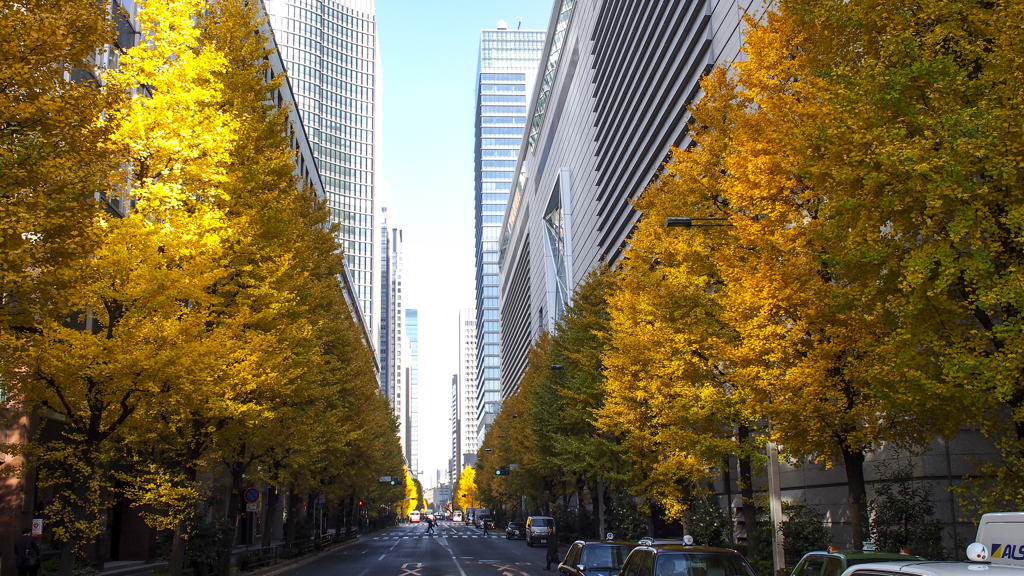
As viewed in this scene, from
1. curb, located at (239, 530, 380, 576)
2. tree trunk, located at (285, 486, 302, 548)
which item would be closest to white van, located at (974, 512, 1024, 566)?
curb, located at (239, 530, 380, 576)

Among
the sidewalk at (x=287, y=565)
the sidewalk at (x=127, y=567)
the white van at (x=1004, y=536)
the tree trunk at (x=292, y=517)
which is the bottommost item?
the sidewalk at (x=287, y=565)

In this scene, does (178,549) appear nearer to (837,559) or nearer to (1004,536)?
(837,559)

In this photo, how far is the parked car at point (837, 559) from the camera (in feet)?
30.2

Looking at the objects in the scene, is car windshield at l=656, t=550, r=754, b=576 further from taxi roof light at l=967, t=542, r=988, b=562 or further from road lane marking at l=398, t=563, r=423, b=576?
road lane marking at l=398, t=563, r=423, b=576

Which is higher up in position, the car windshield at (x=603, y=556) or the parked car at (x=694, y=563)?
the parked car at (x=694, y=563)

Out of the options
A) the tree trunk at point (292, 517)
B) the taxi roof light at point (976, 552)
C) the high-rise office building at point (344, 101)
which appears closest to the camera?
the taxi roof light at point (976, 552)

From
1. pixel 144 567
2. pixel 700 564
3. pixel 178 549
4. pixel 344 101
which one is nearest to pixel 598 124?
pixel 144 567

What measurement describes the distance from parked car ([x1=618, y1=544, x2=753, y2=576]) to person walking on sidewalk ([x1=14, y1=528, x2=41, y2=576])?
1657 cm

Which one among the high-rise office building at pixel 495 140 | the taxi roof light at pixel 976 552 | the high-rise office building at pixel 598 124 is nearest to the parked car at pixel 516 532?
the high-rise office building at pixel 598 124

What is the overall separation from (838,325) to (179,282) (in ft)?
40.8

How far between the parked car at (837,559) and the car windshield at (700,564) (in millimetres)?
1015

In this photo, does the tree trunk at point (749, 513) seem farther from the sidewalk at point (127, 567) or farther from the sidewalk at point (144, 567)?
the sidewalk at point (127, 567)

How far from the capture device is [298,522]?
37500 mm

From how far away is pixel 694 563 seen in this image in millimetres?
10383
